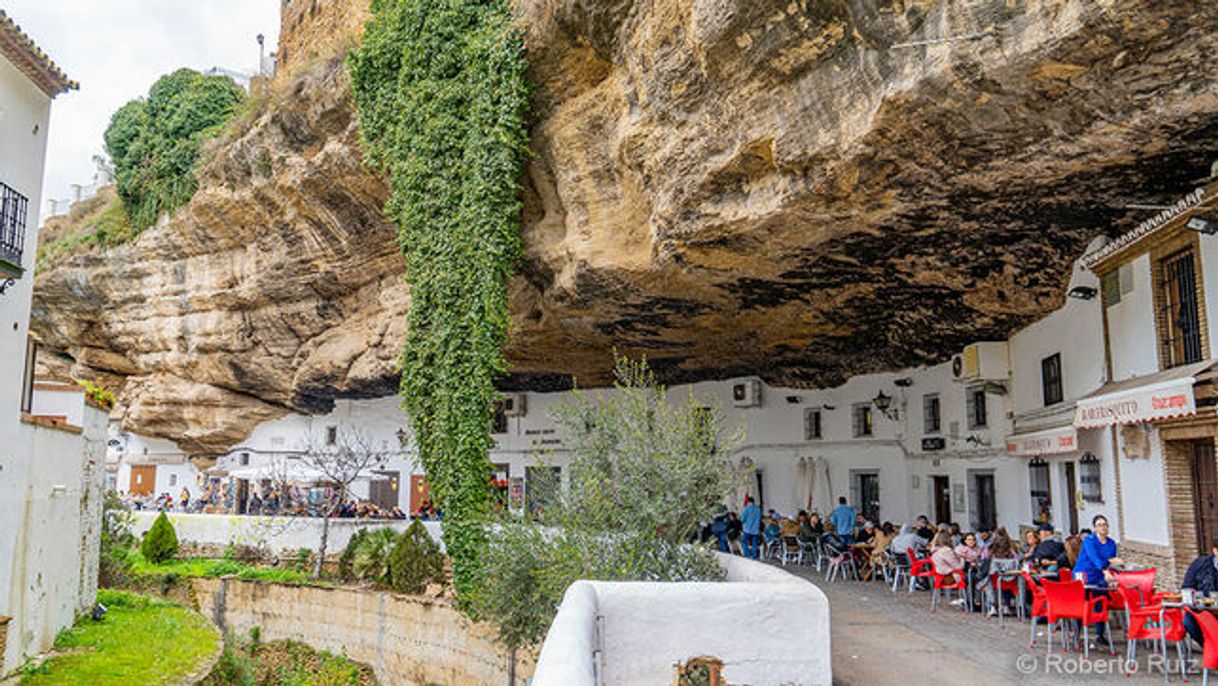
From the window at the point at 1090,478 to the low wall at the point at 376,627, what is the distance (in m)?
8.46

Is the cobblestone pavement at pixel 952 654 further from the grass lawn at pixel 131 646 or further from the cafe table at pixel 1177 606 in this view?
the grass lawn at pixel 131 646

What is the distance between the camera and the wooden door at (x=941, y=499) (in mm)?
18453

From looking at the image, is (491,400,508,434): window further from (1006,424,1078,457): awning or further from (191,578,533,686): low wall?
(1006,424,1078,457): awning

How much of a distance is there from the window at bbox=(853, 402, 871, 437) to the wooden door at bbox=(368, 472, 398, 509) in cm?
1471

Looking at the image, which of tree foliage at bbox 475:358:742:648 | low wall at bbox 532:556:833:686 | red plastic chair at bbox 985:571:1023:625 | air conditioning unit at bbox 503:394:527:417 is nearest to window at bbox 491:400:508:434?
air conditioning unit at bbox 503:394:527:417

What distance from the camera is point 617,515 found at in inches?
406

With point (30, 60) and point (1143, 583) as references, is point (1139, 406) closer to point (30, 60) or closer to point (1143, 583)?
point (1143, 583)

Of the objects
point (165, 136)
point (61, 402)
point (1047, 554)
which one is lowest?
point (1047, 554)

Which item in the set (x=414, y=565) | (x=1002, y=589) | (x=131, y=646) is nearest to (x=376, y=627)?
(x=414, y=565)

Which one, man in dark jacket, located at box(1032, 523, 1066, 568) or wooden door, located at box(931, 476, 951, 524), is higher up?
wooden door, located at box(931, 476, 951, 524)

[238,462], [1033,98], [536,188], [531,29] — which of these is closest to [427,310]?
[536,188]

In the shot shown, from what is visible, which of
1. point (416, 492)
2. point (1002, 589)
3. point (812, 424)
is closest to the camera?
point (1002, 589)

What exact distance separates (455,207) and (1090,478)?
11167 mm

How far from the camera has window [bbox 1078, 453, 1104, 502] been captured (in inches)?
489
